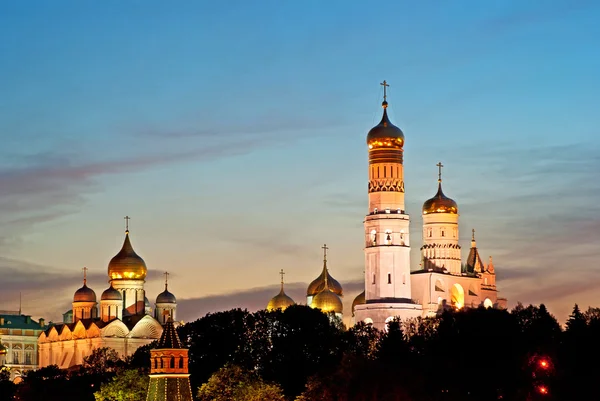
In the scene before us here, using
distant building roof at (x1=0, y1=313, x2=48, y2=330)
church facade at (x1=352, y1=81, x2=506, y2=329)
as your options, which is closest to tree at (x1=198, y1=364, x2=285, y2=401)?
church facade at (x1=352, y1=81, x2=506, y2=329)

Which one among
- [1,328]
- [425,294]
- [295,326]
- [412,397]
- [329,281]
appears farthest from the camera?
[1,328]

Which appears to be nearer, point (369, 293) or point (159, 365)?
point (159, 365)

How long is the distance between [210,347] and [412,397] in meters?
23.1

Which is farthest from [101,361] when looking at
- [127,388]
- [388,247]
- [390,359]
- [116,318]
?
[390,359]

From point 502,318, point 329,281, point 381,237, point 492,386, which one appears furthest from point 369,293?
point 492,386

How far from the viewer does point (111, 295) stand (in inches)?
5605

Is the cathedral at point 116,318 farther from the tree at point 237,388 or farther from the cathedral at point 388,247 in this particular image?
the tree at point 237,388

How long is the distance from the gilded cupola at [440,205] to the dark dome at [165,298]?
87.2ft

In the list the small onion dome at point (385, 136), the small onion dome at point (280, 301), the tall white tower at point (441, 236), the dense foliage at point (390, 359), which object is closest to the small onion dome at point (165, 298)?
the small onion dome at point (280, 301)

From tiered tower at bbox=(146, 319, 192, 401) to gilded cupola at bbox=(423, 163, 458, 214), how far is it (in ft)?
202

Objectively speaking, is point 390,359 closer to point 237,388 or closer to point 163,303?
point 237,388

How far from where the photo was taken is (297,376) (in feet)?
282

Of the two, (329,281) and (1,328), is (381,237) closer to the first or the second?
(329,281)

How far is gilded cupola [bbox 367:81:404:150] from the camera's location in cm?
11988
